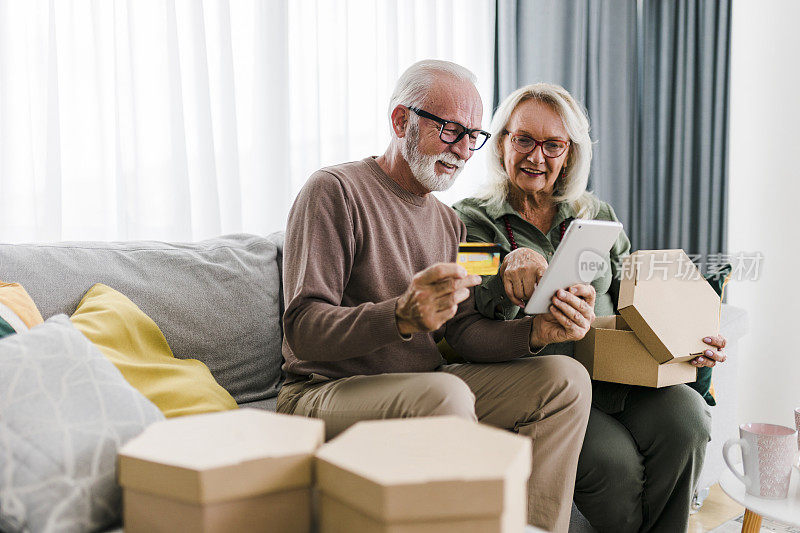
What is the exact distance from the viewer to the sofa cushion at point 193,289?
1.41 meters

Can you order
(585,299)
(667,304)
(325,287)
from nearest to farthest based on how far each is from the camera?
(325,287) → (585,299) → (667,304)

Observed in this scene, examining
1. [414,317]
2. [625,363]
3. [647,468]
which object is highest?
[414,317]

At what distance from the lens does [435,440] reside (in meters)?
0.74

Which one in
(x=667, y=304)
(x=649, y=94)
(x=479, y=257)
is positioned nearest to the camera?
(x=667, y=304)

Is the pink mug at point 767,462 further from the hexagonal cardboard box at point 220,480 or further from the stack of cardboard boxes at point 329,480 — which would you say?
the hexagonal cardboard box at point 220,480

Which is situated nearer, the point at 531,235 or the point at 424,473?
the point at 424,473

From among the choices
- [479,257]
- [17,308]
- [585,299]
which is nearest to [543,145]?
[479,257]

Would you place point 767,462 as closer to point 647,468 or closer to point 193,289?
point 647,468

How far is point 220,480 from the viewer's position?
68 cm

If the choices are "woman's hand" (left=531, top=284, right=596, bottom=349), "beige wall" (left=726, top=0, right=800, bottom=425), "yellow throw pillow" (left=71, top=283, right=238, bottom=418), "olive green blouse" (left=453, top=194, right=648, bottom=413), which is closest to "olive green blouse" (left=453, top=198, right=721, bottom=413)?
"olive green blouse" (left=453, top=194, right=648, bottom=413)

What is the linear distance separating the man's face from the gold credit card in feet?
0.74

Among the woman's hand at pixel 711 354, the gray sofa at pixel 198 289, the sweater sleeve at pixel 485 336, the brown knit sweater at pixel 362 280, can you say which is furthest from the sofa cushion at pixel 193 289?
the woman's hand at pixel 711 354

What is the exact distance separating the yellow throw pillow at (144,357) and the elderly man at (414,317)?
0.17 meters

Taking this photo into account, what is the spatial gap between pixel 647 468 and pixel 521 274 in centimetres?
58
